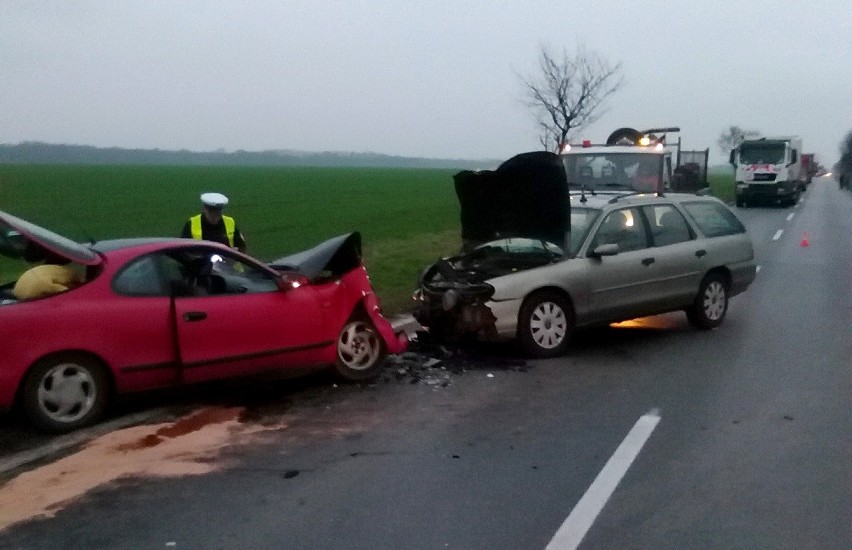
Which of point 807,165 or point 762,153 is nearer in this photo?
point 762,153

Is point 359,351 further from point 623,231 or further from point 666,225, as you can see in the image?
point 666,225

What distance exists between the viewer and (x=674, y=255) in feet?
33.7

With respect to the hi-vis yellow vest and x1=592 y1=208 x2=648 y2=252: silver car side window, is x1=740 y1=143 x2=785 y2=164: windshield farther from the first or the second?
the hi-vis yellow vest

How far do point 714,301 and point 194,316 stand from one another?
627cm

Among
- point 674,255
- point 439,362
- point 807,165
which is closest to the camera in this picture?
point 439,362

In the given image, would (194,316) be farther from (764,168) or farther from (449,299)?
(764,168)

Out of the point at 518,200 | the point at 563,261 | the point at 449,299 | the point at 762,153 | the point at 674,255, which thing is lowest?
the point at 762,153

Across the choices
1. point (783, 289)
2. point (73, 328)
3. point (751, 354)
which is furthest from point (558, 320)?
point (783, 289)

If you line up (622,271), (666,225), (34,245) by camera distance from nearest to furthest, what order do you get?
(34,245)
(622,271)
(666,225)

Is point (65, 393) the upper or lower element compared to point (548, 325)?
upper

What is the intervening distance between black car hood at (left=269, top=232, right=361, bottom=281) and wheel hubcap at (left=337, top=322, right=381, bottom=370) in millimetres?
501

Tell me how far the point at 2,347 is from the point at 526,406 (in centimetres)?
382

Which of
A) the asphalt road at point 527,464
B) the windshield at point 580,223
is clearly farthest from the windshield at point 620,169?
the asphalt road at point 527,464

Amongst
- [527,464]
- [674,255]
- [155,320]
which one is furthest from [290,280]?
[674,255]
